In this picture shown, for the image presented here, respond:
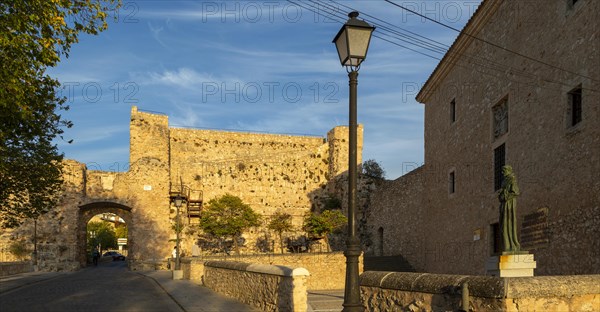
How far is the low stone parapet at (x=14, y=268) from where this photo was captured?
78.4 ft

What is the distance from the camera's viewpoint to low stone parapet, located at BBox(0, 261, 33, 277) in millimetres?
23881

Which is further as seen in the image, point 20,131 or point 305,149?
point 305,149

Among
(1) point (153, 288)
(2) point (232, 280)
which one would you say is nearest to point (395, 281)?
(2) point (232, 280)

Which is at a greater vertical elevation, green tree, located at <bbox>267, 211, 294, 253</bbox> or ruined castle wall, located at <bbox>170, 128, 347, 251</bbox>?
ruined castle wall, located at <bbox>170, 128, 347, 251</bbox>

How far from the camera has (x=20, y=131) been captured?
13398 mm

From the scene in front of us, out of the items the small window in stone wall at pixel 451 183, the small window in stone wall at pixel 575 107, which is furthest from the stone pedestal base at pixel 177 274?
the small window in stone wall at pixel 575 107

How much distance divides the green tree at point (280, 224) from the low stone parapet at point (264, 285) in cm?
2097

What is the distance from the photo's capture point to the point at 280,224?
36531 millimetres

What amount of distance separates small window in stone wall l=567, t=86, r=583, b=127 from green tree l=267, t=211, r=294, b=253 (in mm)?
25230

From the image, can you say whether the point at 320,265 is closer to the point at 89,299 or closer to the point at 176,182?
the point at 89,299

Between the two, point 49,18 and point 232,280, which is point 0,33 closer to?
point 49,18

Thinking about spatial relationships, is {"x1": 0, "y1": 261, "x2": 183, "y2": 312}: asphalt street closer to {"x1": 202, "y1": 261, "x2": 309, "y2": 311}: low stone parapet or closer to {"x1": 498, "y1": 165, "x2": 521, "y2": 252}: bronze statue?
{"x1": 202, "y1": 261, "x2": 309, "y2": 311}: low stone parapet

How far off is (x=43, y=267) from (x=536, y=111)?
96.4ft

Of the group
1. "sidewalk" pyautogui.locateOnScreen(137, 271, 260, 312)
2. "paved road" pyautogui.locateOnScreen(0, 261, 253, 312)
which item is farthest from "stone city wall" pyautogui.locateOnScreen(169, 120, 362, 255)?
"sidewalk" pyautogui.locateOnScreen(137, 271, 260, 312)
